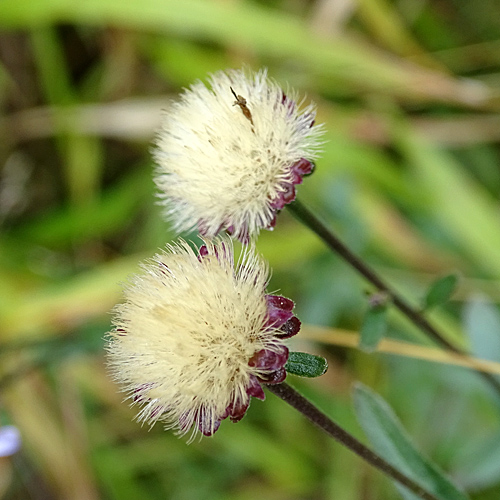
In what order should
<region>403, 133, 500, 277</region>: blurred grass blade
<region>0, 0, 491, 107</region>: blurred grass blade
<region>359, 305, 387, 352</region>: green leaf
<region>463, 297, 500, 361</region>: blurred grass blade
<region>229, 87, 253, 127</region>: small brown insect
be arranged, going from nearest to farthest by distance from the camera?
1. <region>229, 87, 253, 127</region>: small brown insect
2. <region>359, 305, 387, 352</region>: green leaf
3. <region>463, 297, 500, 361</region>: blurred grass blade
4. <region>403, 133, 500, 277</region>: blurred grass blade
5. <region>0, 0, 491, 107</region>: blurred grass blade

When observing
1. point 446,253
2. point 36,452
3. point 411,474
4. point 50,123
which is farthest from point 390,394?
point 50,123

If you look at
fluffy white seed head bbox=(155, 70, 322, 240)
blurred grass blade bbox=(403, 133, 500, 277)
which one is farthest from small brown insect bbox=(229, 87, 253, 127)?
blurred grass blade bbox=(403, 133, 500, 277)

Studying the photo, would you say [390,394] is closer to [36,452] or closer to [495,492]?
[495,492]

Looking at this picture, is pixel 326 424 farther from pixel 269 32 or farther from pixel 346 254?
pixel 269 32

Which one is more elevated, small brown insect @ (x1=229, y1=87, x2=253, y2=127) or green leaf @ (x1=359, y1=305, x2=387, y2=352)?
small brown insect @ (x1=229, y1=87, x2=253, y2=127)

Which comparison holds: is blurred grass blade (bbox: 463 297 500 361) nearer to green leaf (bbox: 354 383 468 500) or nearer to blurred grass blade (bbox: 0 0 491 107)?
green leaf (bbox: 354 383 468 500)

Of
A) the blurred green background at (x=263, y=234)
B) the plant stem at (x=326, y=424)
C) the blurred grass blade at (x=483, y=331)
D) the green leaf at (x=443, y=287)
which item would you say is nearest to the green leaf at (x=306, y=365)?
the plant stem at (x=326, y=424)
